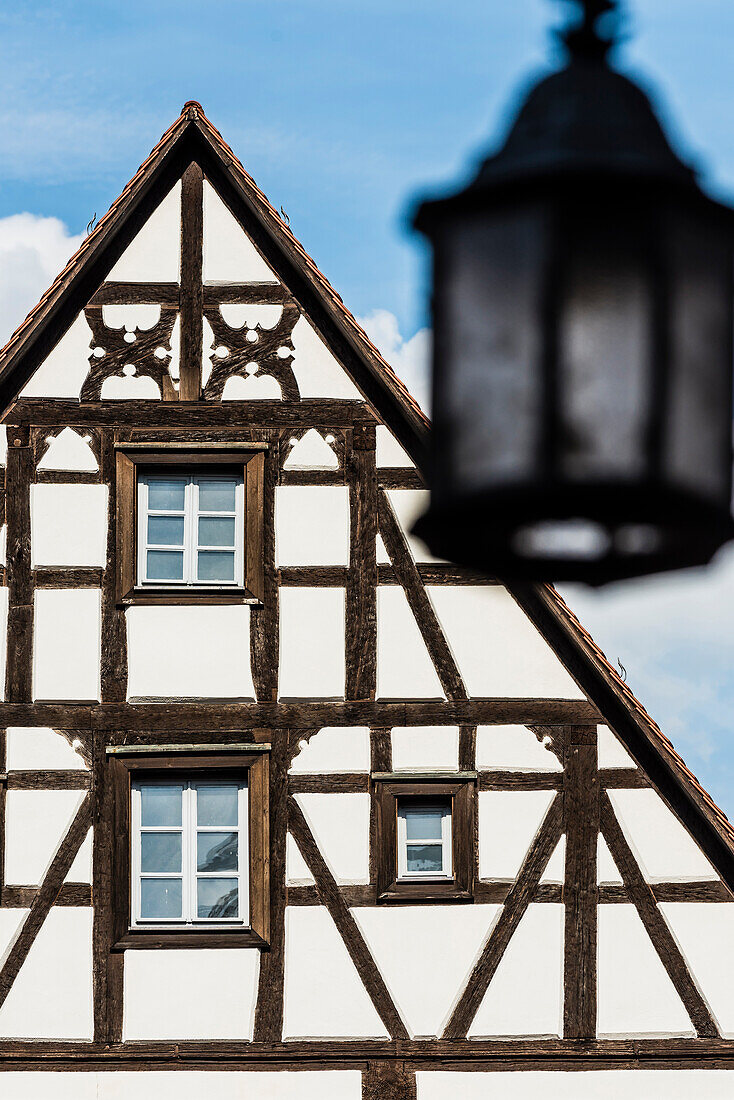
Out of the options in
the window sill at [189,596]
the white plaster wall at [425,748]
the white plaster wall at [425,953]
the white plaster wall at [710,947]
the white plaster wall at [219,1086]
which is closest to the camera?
the white plaster wall at [219,1086]

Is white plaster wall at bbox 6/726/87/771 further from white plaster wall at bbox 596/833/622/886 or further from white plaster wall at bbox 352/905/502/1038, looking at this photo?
white plaster wall at bbox 596/833/622/886

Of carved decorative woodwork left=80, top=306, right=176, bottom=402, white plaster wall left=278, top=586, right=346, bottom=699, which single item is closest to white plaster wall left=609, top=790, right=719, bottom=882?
white plaster wall left=278, top=586, right=346, bottom=699

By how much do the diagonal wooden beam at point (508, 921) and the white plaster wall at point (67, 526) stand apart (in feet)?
10.7

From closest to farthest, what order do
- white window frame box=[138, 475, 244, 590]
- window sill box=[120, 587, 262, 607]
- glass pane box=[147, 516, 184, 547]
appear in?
window sill box=[120, 587, 262, 607] → white window frame box=[138, 475, 244, 590] → glass pane box=[147, 516, 184, 547]

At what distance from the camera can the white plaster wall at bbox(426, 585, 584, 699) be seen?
33.1 feet

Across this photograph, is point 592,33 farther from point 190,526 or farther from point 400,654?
point 190,526

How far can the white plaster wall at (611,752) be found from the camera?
1005 centimetres

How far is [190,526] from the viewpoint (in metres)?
10.4

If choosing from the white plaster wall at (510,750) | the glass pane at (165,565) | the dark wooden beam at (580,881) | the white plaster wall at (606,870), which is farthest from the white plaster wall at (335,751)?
the white plaster wall at (606,870)

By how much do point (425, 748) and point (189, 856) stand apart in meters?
1.62

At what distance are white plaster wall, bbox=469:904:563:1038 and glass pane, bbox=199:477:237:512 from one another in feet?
10.6

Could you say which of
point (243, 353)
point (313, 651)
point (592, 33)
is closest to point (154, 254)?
point (243, 353)

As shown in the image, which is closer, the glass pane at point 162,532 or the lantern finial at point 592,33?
the lantern finial at point 592,33

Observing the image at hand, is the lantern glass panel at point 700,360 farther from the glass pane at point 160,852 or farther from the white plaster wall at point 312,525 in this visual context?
the glass pane at point 160,852
